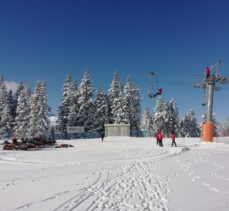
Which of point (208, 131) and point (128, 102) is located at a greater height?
point (128, 102)

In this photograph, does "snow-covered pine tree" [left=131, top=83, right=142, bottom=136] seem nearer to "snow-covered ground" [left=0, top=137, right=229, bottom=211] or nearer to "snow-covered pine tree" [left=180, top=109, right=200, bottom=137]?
"snow-covered pine tree" [left=180, top=109, right=200, bottom=137]

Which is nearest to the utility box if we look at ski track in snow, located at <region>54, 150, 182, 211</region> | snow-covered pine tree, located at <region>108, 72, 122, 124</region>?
snow-covered pine tree, located at <region>108, 72, 122, 124</region>

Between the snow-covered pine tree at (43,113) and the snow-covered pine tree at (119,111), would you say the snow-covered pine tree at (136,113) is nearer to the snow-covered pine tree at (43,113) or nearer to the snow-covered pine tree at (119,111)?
the snow-covered pine tree at (119,111)

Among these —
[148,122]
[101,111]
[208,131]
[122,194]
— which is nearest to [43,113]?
[101,111]

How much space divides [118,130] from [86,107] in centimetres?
1278

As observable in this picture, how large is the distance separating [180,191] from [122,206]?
3.00 meters

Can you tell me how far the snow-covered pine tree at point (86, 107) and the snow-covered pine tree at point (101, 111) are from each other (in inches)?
66.5

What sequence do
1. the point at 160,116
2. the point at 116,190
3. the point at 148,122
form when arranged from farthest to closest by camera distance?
the point at 148,122 < the point at 160,116 < the point at 116,190

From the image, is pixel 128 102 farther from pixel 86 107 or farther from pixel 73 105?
Answer: pixel 73 105

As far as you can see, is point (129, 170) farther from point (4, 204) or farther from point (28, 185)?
point (4, 204)

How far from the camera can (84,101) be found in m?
63.2

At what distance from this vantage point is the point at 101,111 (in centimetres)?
6600

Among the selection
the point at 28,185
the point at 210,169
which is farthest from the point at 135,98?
the point at 28,185

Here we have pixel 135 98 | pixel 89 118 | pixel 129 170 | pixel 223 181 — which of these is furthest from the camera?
pixel 135 98
